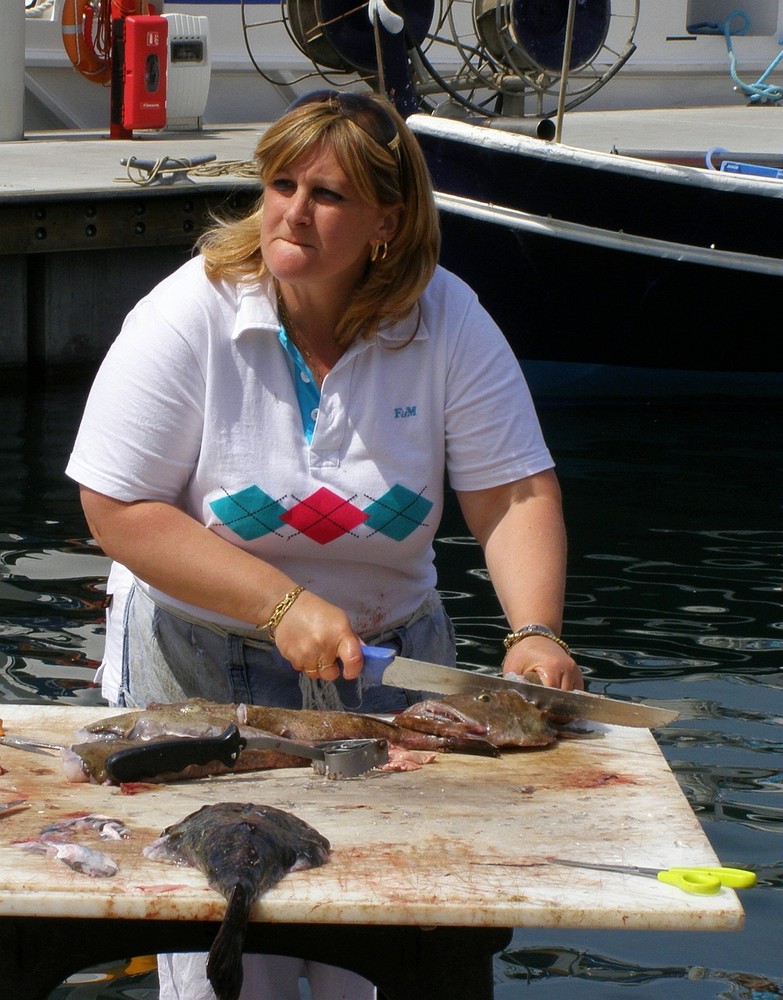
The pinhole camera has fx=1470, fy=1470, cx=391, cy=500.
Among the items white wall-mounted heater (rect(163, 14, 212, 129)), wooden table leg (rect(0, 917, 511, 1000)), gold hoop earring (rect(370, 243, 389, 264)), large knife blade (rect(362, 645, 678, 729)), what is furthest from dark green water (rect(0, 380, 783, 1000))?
white wall-mounted heater (rect(163, 14, 212, 129))

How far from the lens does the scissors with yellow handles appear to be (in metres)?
1.95

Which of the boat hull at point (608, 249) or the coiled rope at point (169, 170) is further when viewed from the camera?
the coiled rope at point (169, 170)

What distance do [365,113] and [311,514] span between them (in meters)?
0.73

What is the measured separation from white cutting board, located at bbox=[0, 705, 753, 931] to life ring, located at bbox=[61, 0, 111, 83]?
12.1m

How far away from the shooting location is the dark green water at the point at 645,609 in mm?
3750

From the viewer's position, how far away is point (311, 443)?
2668 millimetres

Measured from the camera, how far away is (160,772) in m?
2.33

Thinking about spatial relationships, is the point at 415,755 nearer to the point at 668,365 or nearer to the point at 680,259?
the point at 680,259

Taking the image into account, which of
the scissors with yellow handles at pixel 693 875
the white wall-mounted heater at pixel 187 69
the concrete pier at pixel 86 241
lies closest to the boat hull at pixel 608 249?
the concrete pier at pixel 86 241

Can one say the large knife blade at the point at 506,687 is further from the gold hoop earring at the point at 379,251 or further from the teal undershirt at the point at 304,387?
the gold hoop earring at the point at 379,251

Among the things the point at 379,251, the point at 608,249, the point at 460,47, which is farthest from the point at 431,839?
the point at 460,47

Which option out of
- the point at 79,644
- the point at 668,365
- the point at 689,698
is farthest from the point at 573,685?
the point at 668,365

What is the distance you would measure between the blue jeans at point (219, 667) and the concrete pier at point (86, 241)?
21.5 ft

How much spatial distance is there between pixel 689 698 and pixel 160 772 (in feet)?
11.2
